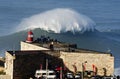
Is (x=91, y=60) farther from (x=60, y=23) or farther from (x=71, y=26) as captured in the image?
(x=60, y=23)

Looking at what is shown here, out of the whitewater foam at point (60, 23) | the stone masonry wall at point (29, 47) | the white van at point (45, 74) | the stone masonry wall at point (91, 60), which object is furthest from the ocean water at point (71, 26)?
the white van at point (45, 74)

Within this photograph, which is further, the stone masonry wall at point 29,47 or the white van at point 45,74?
the stone masonry wall at point 29,47

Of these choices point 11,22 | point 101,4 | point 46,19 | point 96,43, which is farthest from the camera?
point 101,4

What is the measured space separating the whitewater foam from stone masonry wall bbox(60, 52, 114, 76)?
146 feet

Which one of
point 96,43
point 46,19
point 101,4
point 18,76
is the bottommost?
point 18,76

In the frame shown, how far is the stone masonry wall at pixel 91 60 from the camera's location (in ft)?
153

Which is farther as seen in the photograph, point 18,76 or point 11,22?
point 11,22

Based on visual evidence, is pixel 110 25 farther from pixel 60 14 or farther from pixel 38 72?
pixel 38 72

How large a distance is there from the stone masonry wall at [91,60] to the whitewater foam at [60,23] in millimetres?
44421

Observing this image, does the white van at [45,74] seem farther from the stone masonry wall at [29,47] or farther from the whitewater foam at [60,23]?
the whitewater foam at [60,23]

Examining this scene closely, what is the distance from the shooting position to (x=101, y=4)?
154 meters

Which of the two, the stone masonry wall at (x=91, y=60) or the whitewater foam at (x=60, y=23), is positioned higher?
the whitewater foam at (x=60, y=23)

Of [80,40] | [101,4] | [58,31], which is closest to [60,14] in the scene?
[58,31]

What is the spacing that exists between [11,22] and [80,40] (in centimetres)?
2757
